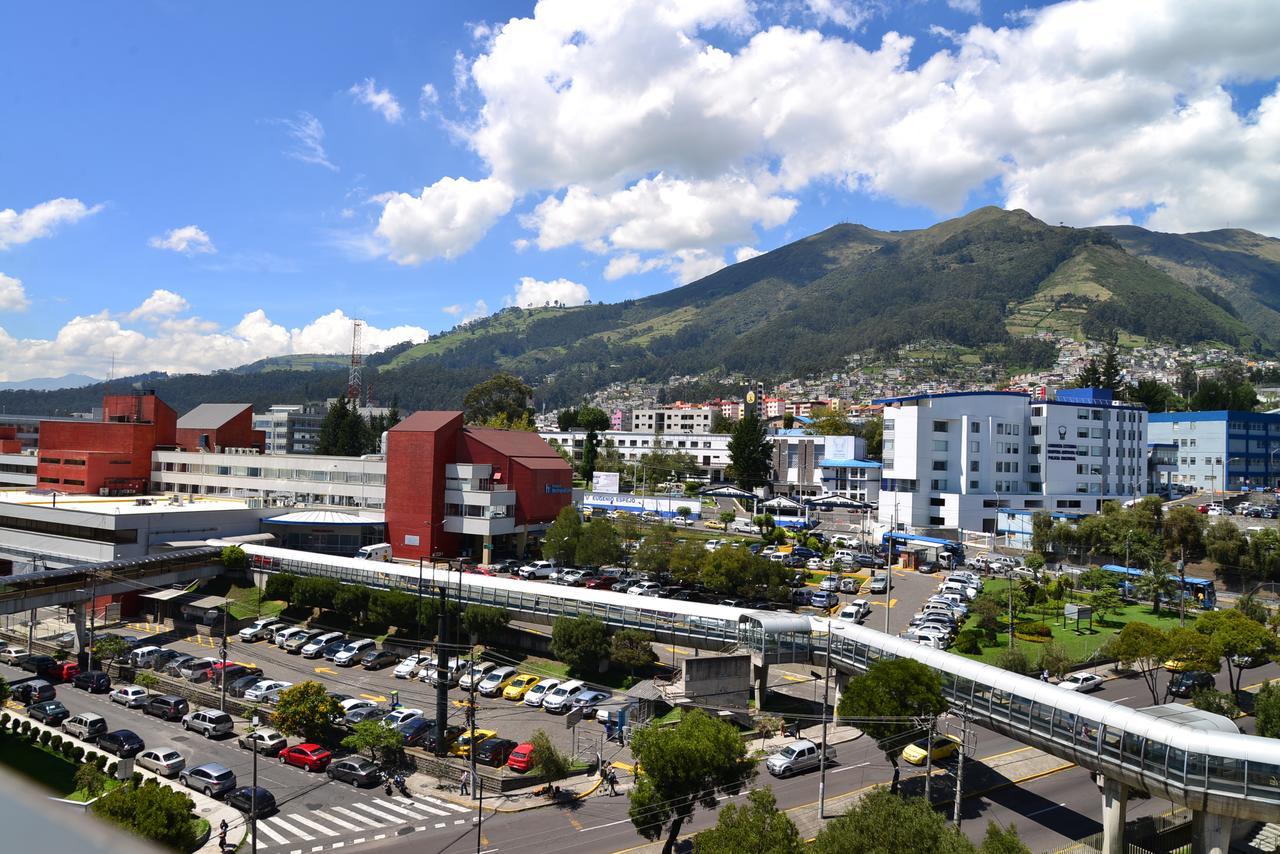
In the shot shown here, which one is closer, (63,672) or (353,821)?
(353,821)

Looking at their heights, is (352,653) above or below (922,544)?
below

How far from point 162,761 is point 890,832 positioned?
82.1 feet

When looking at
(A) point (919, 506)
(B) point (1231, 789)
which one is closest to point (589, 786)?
(B) point (1231, 789)

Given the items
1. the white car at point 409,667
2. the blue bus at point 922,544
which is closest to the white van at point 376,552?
the white car at point 409,667

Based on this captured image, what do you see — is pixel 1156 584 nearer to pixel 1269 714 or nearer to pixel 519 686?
pixel 1269 714

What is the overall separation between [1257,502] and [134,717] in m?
99.2

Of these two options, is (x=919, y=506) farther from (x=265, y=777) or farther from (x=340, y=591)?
(x=265, y=777)

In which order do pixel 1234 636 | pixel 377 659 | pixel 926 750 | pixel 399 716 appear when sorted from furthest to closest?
pixel 377 659
pixel 1234 636
pixel 399 716
pixel 926 750

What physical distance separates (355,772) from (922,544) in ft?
164

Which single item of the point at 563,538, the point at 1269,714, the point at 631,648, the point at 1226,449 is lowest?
the point at 631,648

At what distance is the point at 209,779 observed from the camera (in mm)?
27312

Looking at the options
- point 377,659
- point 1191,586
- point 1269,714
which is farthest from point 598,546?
point 1191,586

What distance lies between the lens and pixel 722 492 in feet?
293

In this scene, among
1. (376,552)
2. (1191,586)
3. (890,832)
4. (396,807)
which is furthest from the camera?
(376,552)
